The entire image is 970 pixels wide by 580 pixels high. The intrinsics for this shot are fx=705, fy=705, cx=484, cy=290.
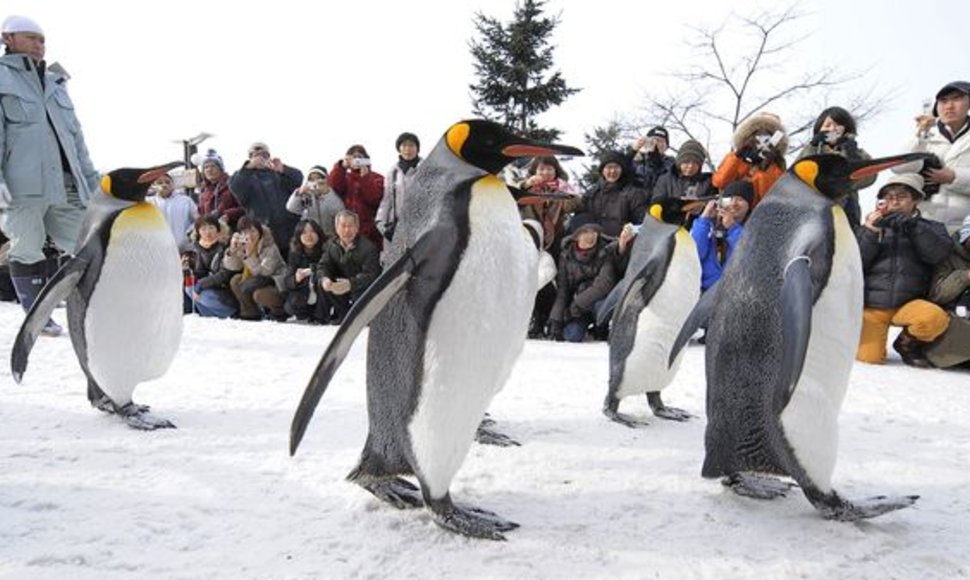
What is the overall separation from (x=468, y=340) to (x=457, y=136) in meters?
0.49

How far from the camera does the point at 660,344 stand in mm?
2703

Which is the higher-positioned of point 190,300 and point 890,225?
point 890,225

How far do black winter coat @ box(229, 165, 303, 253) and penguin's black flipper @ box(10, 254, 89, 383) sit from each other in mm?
3951

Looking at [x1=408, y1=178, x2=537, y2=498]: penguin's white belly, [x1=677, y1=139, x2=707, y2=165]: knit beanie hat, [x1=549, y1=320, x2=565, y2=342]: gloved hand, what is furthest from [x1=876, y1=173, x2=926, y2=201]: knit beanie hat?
[x1=408, y1=178, x2=537, y2=498]: penguin's white belly

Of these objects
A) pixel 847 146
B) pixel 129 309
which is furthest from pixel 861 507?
pixel 847 146

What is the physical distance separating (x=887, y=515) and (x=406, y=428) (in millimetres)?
1184

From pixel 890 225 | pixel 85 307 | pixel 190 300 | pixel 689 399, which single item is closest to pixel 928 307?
pixel 890 225

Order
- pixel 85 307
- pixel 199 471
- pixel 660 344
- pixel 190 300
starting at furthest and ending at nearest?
pixel 190 300
pixel 660 344
pixel 85 307
pixel 199 471

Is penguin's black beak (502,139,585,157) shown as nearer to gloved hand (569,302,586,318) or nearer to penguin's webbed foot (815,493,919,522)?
penguin's webbed foot (815,493,919,522)

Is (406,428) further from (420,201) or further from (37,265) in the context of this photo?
(37,265)

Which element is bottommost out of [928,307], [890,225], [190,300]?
[190,300]

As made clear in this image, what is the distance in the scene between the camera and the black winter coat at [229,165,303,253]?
6.30 m

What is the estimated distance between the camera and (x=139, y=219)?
255cm

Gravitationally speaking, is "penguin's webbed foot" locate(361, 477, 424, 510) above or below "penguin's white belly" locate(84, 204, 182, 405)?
below
